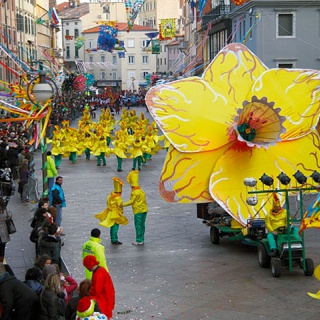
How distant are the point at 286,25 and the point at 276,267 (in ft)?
81.0

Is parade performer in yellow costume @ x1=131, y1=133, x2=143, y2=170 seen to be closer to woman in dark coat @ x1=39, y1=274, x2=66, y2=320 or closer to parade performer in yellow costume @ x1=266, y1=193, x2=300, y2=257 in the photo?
parade performer in yellow costume @ x1=266, y1=193, x2=300, y2=257

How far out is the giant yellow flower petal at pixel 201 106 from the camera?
632 inches

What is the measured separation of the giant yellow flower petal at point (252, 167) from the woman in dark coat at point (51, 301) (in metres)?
6.98

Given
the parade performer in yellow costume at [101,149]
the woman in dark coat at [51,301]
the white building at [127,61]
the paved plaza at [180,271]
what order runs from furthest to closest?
the white building at [127,61]
the parade performer in yellow costume at [101,149]
the paved plaza at [180,271]
the woman in dark coat at [51,301]

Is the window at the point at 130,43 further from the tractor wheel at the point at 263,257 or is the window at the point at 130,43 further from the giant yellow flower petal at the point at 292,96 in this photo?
the tractor wheel at the point at 263,257

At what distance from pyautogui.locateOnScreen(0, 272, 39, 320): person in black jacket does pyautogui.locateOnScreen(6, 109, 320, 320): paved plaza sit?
9.30ft

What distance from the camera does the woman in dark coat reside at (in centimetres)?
922

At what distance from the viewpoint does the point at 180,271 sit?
14.5 meters

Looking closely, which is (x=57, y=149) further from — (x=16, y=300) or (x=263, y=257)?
(x=16, y=300)

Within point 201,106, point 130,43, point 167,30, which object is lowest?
point 201,106

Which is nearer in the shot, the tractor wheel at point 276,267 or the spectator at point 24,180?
the tractor wheel at point 276,267

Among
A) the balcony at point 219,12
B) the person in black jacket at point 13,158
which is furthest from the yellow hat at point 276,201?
the balcony at point 219,12

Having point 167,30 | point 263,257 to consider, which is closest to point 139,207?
point 263,257

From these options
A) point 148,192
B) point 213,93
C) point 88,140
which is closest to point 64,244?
point 213,93
